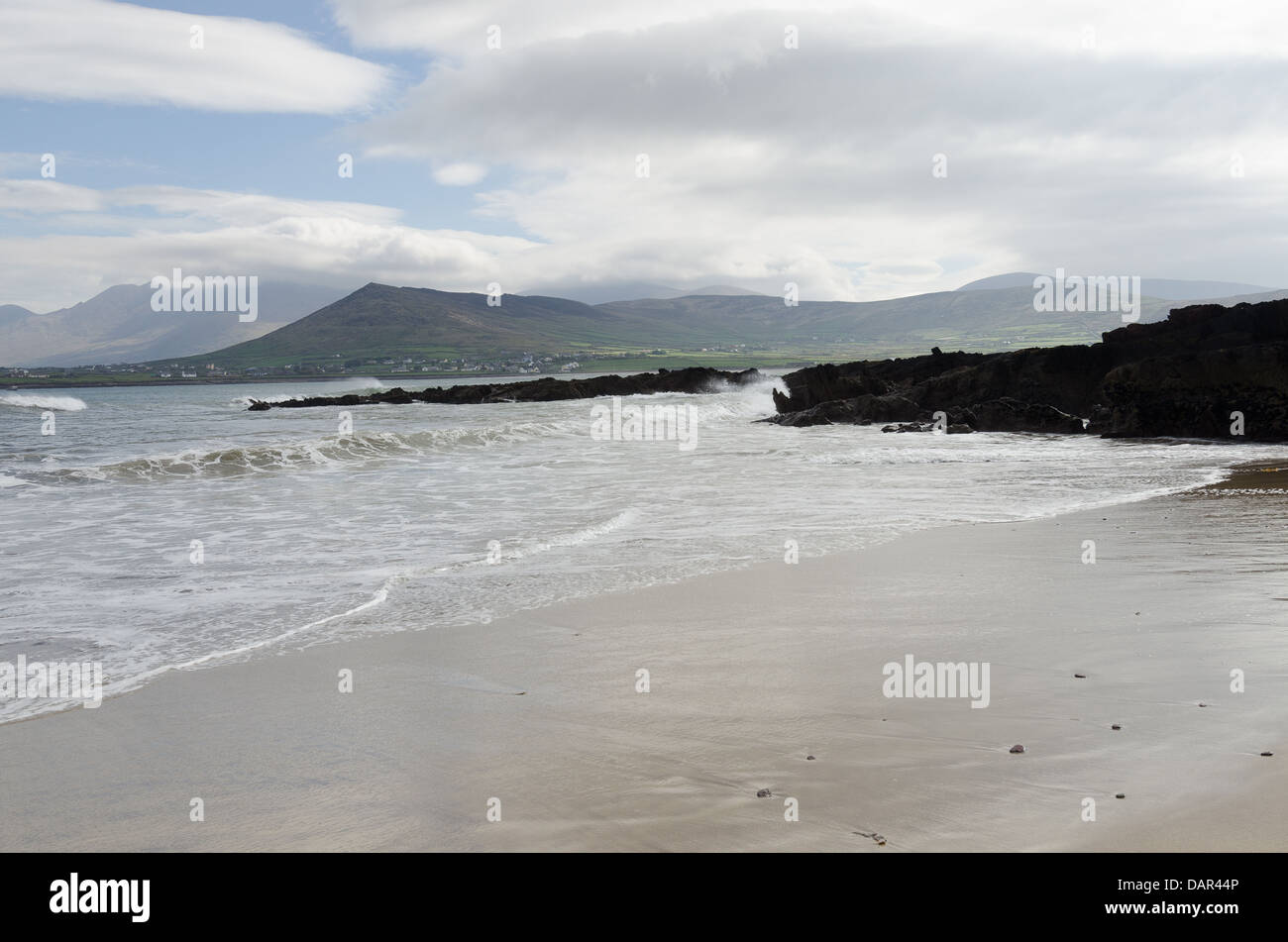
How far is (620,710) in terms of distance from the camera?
17.5 feet

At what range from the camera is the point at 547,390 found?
62.3m

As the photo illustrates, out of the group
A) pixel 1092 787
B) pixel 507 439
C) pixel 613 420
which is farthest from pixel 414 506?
pixel 613 420

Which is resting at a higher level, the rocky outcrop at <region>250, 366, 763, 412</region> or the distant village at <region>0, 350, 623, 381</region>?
the distant village at <region>0, 350, 623, 381</region>

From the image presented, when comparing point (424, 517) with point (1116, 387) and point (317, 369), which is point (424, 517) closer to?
point (1116, 387)

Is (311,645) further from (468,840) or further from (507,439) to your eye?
(507,439)

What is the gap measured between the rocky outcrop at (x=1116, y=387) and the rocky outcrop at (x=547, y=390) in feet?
72.7

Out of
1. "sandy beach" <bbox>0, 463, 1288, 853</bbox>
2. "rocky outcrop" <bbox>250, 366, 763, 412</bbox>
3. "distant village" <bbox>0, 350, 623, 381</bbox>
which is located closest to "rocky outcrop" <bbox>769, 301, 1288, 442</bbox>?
"sandy beach" <bbox>0, 463, 1288, 853</bbox>

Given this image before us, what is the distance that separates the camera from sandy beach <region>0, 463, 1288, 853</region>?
3.75m

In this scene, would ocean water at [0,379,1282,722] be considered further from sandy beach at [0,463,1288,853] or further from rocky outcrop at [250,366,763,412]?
rocky outcrop at [250,366,763,412]

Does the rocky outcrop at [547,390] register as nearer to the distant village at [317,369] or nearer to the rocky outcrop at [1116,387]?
the rocky outcrop at [1116,387]

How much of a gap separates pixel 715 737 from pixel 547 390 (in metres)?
58.3

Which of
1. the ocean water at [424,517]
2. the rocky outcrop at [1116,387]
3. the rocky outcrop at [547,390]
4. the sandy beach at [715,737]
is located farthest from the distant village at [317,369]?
the sandy beach at [715,737]

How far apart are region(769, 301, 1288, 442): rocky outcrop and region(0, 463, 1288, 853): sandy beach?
19.6 m
